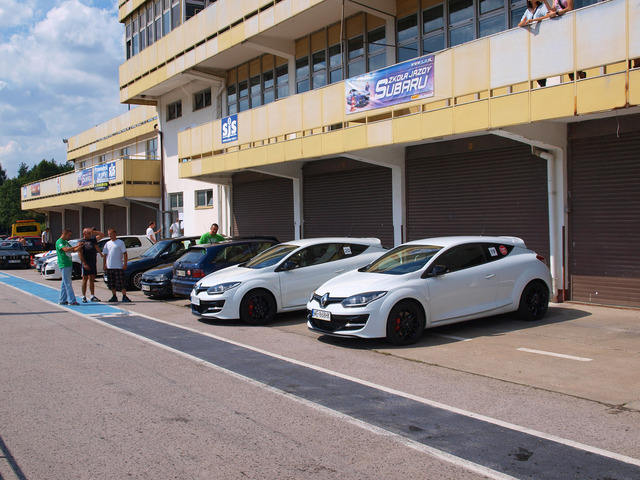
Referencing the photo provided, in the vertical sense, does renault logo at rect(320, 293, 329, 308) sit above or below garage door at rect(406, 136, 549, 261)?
below

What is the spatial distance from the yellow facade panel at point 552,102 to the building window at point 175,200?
20342 millimetres

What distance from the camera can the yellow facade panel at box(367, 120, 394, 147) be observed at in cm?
1366

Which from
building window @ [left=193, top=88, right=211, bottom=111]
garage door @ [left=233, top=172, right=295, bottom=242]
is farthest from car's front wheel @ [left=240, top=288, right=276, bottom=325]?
building window @ [left=193, top=88, right=211, bottom=111]

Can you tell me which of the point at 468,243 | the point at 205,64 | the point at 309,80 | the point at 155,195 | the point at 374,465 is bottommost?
the point at 374,465

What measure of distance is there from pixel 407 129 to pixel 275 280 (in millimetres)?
4841

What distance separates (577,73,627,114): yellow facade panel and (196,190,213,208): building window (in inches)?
718

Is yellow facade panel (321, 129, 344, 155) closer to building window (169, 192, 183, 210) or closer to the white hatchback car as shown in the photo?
the white hatchback car

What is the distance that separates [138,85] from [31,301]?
15.4 meters

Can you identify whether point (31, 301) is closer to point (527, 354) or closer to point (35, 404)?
point (35, 404)

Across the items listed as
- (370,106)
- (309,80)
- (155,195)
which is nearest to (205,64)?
(309,80)

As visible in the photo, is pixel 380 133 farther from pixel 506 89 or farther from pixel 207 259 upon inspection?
pixel 207 259

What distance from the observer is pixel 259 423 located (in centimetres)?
523

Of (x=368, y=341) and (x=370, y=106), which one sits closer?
(x=368, y=341)

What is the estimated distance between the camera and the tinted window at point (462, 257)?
30.3ft
